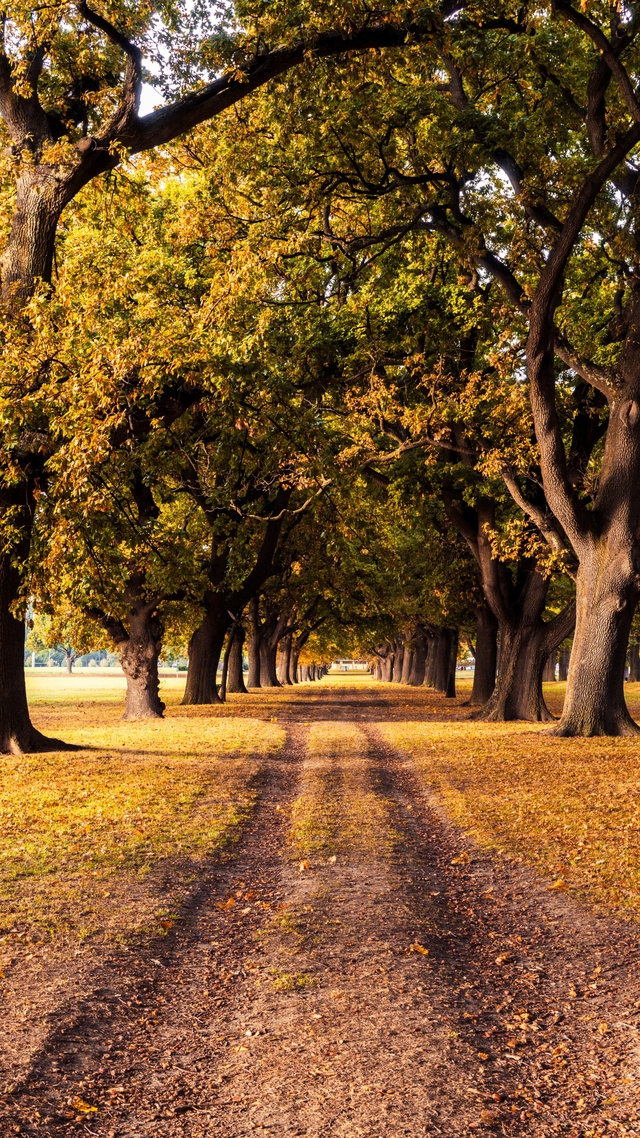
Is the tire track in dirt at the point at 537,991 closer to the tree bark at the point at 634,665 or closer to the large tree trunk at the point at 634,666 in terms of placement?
the tree bark at the point at 634,665

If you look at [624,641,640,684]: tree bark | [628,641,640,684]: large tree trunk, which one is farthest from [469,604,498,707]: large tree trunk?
[628,641,640,684]: large tree trunk

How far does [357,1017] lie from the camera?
5242 mm

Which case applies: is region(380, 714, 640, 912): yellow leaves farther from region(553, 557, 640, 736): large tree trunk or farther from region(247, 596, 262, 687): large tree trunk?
region(247, 596, 262, 687): large tree trunk

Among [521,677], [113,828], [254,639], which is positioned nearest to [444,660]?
[254,639]

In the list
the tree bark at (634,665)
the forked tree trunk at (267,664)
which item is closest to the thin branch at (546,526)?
the forked tree trunk at (267,664)

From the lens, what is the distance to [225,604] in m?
31.3

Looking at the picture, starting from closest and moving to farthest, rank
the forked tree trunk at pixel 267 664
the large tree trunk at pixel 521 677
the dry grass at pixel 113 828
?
the dry grass at pixel 113 828, the large tree trunk at pixel 521 677, the forked tree trunk at pixel 267 664

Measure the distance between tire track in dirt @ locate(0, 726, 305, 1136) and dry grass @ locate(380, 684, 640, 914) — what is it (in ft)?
8.92

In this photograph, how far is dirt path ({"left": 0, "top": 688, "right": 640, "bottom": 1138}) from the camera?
4.23 meters

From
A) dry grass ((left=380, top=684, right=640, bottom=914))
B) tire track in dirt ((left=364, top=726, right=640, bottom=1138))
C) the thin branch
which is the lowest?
tire track in dirt ((left=364, top=726, right=640, bottom=1138))

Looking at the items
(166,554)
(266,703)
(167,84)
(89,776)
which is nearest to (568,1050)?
→ (89,776)

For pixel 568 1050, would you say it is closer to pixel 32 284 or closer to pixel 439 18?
pixel 439 18

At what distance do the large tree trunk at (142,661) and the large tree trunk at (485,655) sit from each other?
1225 cm

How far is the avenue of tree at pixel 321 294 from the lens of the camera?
12.8 metres
